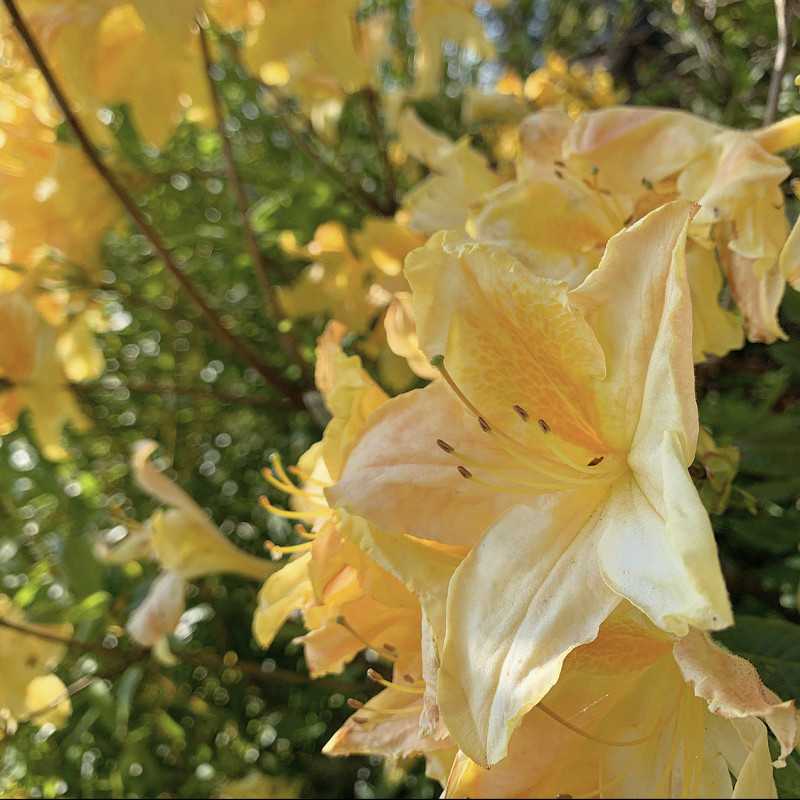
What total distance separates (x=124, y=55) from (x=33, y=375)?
39 cm

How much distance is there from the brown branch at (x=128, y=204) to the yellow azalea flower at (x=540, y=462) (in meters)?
0.48

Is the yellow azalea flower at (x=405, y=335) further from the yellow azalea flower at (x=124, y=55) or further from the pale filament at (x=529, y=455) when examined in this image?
the yellow azalea flower at (x=124, y=55)

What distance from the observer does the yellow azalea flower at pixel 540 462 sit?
1.47 ft

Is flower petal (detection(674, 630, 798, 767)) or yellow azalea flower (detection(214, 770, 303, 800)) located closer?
flower petal (detection(674, 630, 798, 767))

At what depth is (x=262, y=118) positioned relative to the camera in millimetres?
1550

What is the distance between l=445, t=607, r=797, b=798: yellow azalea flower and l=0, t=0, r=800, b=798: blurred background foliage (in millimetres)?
251

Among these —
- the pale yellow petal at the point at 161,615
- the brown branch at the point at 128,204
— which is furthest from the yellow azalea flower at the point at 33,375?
the pale yellow petal at the point at 161,615

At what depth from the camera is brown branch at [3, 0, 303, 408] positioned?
828 millimetres

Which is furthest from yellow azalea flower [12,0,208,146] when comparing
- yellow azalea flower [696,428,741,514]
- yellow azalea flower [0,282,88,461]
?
yellow azalea flower [696,428,741,514]

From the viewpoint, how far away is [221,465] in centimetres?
143

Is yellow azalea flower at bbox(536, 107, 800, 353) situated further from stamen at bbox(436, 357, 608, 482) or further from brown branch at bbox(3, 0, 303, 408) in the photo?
brown branch at bbox(3, 0, 303, 408)

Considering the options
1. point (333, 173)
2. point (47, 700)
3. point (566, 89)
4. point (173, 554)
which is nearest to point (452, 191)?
point (173, 554)

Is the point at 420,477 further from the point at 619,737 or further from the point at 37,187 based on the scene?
the point at 37,187

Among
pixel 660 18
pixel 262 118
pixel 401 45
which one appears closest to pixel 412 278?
pixel 262 118
